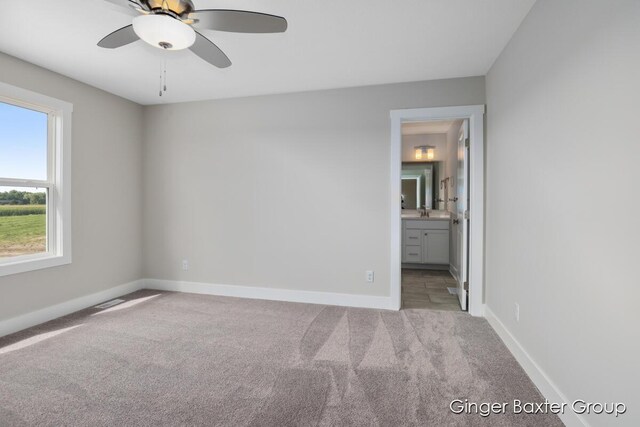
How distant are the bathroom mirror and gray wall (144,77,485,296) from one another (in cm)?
287

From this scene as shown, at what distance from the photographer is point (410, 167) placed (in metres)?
6.08

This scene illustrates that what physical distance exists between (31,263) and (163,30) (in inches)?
102

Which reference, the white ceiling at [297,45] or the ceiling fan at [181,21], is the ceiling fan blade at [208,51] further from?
the white ceiling at [297,45]

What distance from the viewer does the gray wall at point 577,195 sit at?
48.4 inches

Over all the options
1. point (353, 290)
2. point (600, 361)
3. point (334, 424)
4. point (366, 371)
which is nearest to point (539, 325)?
point (600, 361)

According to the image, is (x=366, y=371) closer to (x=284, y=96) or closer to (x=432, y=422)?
(x=432, y=422)

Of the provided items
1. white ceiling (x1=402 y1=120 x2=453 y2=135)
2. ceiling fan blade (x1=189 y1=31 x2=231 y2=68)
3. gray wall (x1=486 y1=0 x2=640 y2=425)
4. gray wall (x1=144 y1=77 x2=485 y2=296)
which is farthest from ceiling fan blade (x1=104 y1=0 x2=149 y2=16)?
white ceiling (x1=402 y1=120 x2=453 y2=135)

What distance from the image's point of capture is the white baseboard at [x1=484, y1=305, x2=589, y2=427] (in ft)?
5.23

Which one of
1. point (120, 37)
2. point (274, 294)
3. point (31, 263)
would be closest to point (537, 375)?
point (274, 294)

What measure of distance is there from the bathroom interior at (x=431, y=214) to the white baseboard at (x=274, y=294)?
48cm

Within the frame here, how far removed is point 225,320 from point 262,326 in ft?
1.34

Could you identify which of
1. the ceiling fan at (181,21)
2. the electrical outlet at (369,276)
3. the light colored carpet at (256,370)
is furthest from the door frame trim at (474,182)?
the ceiling fan at (181,21)

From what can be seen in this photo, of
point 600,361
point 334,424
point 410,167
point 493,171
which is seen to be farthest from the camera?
point 410,167

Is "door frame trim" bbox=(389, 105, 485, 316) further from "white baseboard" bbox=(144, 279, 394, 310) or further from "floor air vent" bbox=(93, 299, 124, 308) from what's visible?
"floor air vent" bbox=(93, 299, 124, 308)
